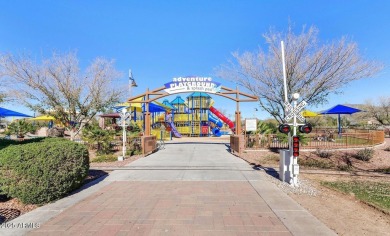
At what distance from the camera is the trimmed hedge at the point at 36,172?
16.9ft

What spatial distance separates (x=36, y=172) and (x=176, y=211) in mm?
2940

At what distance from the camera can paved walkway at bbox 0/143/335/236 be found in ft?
13.7

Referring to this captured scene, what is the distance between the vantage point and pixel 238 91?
16469 mm

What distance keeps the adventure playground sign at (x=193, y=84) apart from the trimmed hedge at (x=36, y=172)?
11086 millimetres

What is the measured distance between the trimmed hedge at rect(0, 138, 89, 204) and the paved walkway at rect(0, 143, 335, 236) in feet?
1.12

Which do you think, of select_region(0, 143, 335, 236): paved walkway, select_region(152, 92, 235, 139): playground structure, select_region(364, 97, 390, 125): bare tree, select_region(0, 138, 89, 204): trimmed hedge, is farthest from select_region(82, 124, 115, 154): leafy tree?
select_region(364, 97, 390, 125): bare tree

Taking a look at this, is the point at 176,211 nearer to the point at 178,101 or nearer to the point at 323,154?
the point at 323,154

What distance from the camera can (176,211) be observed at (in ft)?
16.6

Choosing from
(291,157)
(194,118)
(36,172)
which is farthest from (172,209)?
(194,118)

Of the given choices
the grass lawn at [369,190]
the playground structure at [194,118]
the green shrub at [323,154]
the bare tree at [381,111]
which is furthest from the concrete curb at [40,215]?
the bare tree at [381,111]

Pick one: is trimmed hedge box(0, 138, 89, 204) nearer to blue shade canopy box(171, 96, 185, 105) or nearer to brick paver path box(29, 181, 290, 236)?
brick paver path box(29, 181, 290, 236)

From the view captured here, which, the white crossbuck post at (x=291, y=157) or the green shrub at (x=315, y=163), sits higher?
the white crossbuck post at (x=291, y=157)

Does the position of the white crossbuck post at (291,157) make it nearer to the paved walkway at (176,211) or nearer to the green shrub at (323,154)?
the paved walkway at (176,211)

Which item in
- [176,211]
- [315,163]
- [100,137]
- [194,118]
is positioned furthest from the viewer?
[194,118]
